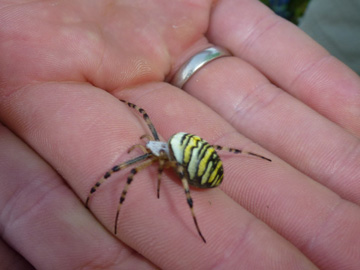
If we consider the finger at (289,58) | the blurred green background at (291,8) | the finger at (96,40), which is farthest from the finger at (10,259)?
the blurred green background at (291,8)

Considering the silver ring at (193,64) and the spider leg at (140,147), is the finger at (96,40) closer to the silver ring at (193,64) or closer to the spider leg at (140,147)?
the silver ring at (193,64)

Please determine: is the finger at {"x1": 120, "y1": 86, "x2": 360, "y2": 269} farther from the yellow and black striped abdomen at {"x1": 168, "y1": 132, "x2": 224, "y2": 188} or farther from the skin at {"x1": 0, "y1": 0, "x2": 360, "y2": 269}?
the yellow and black striped abdomen at {"x1": 168, "y1": 132, "x2": 224, "y2": 188}

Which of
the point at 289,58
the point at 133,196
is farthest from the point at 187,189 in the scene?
the point at 289,58

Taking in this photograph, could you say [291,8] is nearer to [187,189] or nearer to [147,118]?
[147,118]

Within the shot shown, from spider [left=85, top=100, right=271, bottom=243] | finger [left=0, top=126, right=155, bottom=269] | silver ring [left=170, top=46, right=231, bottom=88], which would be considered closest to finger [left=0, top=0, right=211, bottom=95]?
silver ring [left=170, top=46, right=231, bottom=88]

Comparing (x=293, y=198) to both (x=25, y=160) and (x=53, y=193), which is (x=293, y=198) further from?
(x=25, y=160)

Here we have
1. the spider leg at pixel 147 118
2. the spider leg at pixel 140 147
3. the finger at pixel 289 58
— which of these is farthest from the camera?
the finger at pixel 289 58

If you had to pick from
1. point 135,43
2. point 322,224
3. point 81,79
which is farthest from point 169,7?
point 322,224
